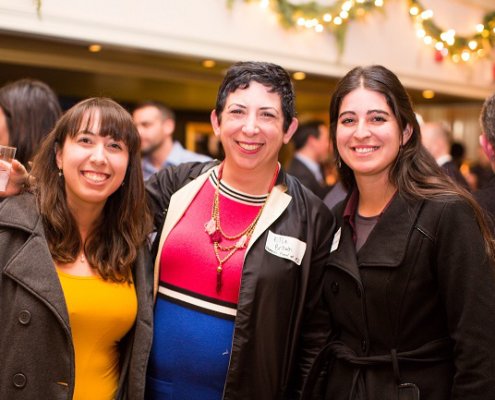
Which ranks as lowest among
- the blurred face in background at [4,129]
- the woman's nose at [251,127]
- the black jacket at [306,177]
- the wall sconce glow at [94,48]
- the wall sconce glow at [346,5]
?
the blurred face in background at [4,129]

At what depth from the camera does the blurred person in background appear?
8.75ft

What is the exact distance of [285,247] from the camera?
2227mm

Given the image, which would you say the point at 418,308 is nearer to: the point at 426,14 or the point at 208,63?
the point at 208,63

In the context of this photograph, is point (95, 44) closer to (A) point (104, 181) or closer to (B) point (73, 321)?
(A) point (104, 181)

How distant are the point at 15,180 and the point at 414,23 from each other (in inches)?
207

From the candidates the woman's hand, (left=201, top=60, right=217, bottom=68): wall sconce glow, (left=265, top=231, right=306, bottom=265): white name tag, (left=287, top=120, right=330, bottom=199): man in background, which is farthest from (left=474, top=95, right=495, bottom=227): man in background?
(left=287, top=120, right=330, bottom=199): man in background

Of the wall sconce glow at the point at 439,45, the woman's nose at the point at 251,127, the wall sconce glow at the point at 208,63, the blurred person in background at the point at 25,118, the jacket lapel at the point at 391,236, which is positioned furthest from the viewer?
the wall sconce glow at the point at 439,45

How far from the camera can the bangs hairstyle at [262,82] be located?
2262 mm

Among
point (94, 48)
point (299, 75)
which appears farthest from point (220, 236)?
point (299, 75)

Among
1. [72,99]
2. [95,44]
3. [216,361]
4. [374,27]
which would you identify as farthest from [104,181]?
[72,99]

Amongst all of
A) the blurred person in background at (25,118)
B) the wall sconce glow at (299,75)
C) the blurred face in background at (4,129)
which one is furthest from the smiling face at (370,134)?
the wall sconce glow at (299,75)

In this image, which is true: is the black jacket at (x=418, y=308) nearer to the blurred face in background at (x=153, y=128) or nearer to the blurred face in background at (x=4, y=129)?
the blurred face in background at (x=4, y=129)

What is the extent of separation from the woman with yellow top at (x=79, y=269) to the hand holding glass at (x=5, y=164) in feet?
0.20

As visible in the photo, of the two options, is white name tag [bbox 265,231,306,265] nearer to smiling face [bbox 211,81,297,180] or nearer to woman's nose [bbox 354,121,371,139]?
smiling face [bbox 211,81,297,180]
